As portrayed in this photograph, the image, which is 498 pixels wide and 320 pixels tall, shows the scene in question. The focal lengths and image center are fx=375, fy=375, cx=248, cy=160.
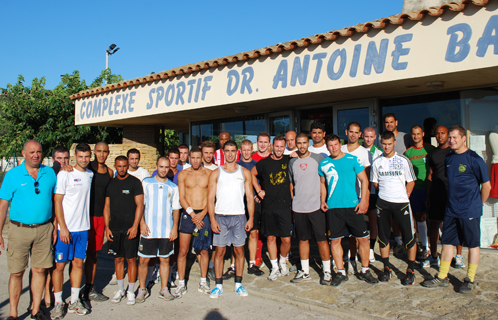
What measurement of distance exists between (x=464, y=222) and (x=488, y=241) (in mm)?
2366

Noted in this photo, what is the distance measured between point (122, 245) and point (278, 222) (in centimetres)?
215

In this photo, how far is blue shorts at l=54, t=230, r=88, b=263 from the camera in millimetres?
4512

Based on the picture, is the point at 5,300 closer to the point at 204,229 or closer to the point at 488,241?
the point at 204,229

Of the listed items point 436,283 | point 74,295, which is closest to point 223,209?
point 74,295

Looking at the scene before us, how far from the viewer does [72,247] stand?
15.1 ft

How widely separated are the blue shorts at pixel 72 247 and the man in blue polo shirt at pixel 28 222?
14cm

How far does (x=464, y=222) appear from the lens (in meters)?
4.75

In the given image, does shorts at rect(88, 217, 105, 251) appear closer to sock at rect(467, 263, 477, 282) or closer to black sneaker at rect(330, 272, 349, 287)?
black sneaker at rect(330, 272, 349, 287)

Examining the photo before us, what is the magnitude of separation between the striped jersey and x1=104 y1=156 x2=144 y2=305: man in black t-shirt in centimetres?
11

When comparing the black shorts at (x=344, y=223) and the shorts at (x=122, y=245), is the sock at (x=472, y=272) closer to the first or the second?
the black shorts at (x=344, y=223)

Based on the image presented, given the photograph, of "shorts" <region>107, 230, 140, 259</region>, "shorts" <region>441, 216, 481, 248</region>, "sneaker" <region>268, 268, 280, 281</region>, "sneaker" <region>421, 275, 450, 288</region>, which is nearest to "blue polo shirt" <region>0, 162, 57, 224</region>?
"shorts" <region>107, 230, 140, 259</region>

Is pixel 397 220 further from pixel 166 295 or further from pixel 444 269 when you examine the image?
pixel 166 295

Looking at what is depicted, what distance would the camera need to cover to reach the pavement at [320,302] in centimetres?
425

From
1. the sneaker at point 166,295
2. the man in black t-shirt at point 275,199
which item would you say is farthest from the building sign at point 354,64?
the sneaker at point 166,295
